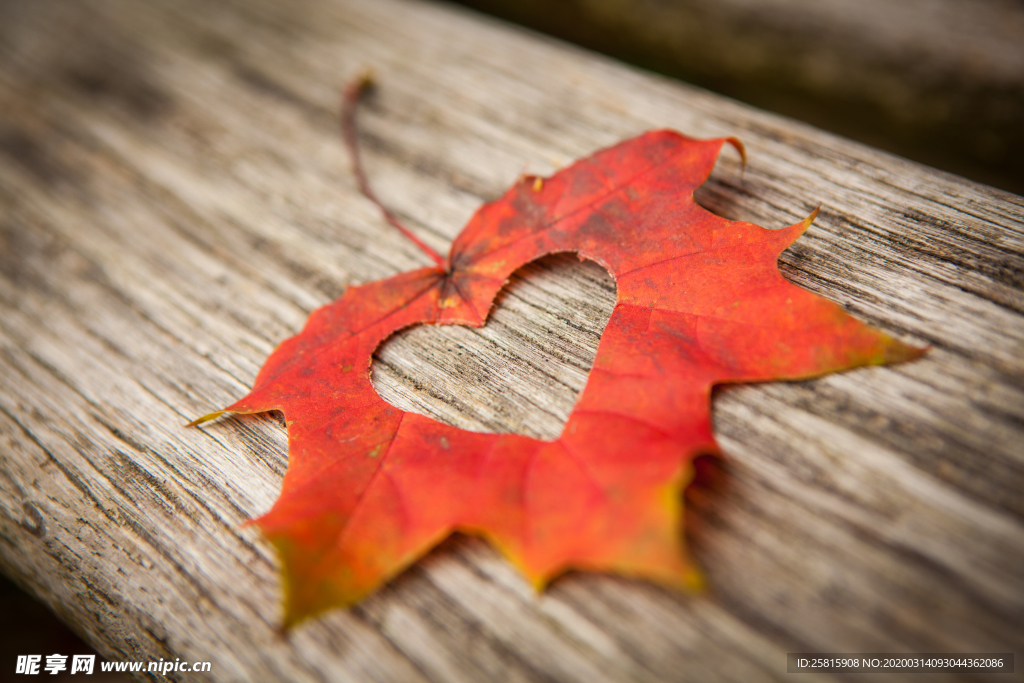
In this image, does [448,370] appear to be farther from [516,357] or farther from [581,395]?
[581,395]

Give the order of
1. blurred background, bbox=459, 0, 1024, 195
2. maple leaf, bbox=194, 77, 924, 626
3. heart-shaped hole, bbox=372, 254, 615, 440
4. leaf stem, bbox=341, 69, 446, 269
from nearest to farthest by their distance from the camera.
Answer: maple leaf, bbox=194, 77, 924, 626, heart-shaped hole, bbox=372, 254, 615, 440, leaf stem, bbox=341, 69, 446, 269, blurred background, bbox=459, 0, 1024, 195

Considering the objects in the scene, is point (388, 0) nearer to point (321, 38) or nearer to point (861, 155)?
point (321, 38)

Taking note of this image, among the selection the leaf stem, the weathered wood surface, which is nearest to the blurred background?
the weathered wood surface

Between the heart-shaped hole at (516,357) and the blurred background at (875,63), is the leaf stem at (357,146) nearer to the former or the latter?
the heart-shaped hole at (516,357)

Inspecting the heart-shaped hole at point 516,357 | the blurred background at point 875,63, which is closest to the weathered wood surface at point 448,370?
the heart-shaped hole at point 516,357

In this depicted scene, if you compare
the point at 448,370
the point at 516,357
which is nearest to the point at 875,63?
the point at 516,357

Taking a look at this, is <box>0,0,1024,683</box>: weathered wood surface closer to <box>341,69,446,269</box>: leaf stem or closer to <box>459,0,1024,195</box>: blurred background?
<box>341,69,446,269</box>: leaf stem

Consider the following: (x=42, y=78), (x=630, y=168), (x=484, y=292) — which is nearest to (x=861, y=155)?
(x=630, y=168)
